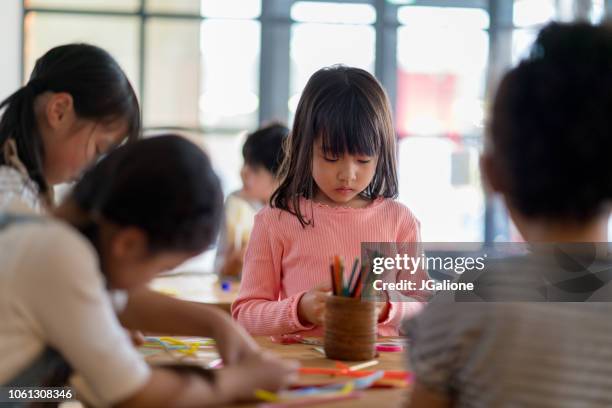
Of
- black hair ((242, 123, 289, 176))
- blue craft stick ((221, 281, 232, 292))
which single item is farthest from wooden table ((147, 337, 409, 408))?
black hair ((242, 123, 289, 176))

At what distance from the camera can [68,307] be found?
0.95 metres

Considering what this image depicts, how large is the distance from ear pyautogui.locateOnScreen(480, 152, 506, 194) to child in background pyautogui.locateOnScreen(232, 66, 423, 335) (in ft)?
2.70

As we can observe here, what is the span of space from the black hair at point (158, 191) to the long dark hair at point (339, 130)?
0.81 meters

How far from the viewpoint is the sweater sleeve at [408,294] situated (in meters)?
1.77

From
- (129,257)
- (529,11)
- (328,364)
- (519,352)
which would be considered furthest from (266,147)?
(529,11)

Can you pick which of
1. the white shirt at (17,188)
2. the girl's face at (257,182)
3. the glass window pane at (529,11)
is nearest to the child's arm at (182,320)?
the white shirt at (17,188)

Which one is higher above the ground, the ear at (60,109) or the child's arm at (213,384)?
the ear at (60,109)

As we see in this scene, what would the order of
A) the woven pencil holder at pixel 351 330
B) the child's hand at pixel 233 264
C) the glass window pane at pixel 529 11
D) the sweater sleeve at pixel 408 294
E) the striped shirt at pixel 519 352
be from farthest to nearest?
the glass window pane at pixel 529 11 < the child's hand at pixel 233 264 < the sweater sleeve at pixel 408 294 < the woven pencil holder at pixel 351 330 < the striped shirt at pixel 519 352

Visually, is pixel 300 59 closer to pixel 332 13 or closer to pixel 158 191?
pixel 332 13

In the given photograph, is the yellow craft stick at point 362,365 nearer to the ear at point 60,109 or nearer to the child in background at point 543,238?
the child in background at point 543,238

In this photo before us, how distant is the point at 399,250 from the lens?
199cm

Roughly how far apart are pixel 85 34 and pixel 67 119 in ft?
13.3

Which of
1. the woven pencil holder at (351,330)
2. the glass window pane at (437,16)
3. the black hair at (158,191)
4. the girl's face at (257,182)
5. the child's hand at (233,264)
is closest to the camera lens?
the black hair at (158,191)

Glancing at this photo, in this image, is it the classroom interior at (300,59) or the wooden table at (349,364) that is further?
the classroom interior at (300,59)
